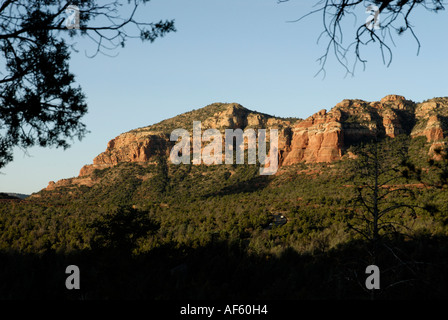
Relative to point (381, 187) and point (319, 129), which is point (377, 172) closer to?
point (381, 187)

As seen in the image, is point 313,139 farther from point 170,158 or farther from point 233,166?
point 170,158

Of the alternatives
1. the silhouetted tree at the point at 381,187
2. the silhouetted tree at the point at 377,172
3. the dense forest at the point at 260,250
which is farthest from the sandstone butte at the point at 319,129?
the silhouetted tree at the point at 377,172

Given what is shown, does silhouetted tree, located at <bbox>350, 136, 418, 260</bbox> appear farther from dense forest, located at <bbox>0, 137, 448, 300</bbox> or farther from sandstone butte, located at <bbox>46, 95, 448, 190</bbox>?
sandstone butte, located at <bbox>46, 95, 448, 190</bbox>

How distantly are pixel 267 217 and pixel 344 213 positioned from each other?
789 centimetres

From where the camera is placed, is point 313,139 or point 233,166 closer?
point 313,139

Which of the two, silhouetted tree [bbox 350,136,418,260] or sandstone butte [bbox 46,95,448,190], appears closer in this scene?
silhouetted tree [bbox 350,136,418,260]

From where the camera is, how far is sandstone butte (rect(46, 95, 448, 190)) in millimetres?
74562

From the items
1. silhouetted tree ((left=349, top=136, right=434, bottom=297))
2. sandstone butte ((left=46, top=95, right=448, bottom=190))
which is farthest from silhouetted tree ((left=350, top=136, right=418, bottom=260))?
sandstone butte ((left=46, top=95, right=448, bottom=190))

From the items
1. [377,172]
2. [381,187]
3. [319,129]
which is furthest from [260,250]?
[319,129]

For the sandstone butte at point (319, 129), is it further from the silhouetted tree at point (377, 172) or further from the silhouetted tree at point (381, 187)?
the silhouetted tree at point (377, 172)

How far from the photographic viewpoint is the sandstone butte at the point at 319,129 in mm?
74562

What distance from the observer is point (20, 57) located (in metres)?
7.47

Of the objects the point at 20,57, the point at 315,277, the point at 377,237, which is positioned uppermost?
the point at 20,57
